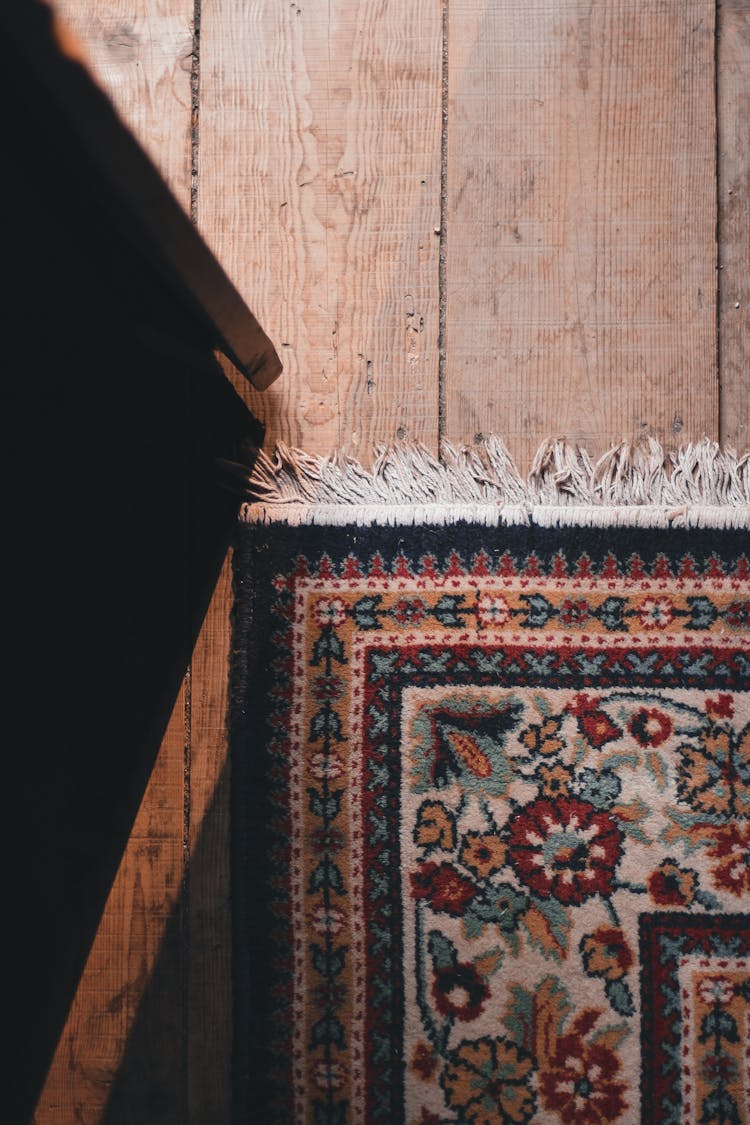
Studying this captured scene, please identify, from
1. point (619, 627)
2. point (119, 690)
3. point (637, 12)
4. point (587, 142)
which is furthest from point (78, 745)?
point (637, 12)

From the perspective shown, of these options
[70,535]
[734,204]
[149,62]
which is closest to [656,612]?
[734,204]

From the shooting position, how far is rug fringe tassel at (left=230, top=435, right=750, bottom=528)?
734 mm

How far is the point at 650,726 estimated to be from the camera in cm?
72

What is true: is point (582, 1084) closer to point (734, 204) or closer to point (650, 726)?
point (650, 726)

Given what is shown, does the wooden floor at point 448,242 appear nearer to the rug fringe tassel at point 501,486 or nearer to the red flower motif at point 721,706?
the rug fringe tassel at point 501,486

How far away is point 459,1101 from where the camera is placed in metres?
0.72

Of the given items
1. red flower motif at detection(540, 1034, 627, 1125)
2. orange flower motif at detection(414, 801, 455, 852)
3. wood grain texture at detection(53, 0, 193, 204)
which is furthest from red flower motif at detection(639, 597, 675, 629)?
wood grain texture at detection(53, 0, 193, 204)

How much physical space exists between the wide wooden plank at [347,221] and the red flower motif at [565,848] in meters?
0.36

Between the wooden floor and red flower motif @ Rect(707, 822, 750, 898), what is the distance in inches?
13.9

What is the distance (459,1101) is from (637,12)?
3.30ft

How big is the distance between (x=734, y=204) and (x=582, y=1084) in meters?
0.81

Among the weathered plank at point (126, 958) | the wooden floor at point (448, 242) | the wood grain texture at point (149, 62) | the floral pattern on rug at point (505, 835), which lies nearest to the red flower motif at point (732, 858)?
the floral pattern on rug at point (505, 835)

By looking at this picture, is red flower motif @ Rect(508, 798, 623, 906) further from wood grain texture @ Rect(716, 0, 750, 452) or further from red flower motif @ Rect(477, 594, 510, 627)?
wood grain texture @ Rect(716, 0, 750, 452)

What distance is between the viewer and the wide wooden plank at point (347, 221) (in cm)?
76
